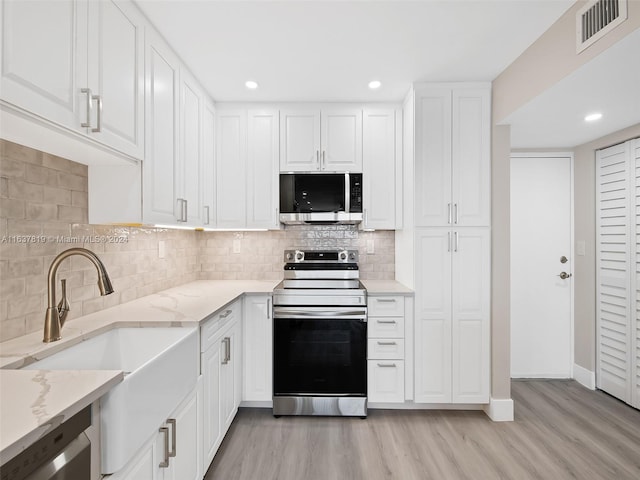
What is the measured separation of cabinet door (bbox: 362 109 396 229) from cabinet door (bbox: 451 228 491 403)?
606mm

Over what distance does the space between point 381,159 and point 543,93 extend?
1191 millimetres

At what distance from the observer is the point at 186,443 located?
1.47 metres

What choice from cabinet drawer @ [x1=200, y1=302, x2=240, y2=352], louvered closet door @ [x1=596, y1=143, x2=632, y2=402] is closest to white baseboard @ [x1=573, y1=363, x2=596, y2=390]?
louvered closet door @ [x1=596, y1=143, x2=632, y2=402]

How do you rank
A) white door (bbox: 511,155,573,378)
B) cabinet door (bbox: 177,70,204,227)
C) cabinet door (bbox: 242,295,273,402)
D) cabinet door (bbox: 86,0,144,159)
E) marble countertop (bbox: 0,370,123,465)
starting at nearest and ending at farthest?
marble countertop (bbox: 0,370,123,465) < cabinet door (bbox: 86,0,144,159) < cabinet door (bbox: 177,70,204,227) < cabinet door (bbox: 242,295,273,402) < white door (bbox: 511,155,573,378)

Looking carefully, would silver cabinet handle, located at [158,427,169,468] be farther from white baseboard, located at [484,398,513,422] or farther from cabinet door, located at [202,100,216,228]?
white baseboard, located at [484,398,513,422]

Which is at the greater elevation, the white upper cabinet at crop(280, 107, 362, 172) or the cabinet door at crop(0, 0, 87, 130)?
the white upper cabinet at crop(280, 107, 362, 172)

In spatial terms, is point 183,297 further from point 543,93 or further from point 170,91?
point 543,93

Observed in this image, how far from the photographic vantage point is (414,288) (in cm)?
252

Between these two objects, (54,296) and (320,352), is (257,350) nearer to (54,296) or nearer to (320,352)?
(320,352)

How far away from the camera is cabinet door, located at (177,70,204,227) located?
2.22 metres

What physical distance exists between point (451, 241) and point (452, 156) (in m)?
0.64

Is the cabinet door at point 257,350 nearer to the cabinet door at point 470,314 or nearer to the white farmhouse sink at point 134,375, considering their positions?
the white farmhouse sink at point 134,375

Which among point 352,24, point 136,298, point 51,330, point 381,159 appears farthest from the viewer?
point 381,159

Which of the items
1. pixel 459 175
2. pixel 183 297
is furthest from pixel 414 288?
pixel 183 297
